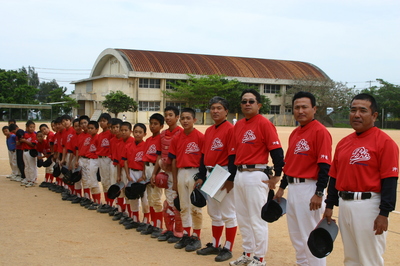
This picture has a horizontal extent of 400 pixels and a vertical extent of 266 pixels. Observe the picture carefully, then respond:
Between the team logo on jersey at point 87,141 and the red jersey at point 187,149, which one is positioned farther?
the team logo on jersey at point 87,141

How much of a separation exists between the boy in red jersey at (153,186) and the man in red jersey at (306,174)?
2961mm

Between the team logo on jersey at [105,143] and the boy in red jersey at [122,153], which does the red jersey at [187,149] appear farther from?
the team logo on jersey at [105,143]

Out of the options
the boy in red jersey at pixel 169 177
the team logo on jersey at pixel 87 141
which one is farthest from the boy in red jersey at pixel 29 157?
the boy in red jersey at pixel 169 177

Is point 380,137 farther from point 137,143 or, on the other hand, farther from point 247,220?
point 137,143

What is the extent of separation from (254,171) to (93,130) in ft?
17.9

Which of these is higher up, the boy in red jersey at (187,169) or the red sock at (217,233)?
the boy in red jersey at (187,169)

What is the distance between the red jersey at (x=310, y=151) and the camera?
4.57 meters

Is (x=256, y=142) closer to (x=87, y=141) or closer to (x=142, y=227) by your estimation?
(x=142, y=227)

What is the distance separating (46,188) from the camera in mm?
12203

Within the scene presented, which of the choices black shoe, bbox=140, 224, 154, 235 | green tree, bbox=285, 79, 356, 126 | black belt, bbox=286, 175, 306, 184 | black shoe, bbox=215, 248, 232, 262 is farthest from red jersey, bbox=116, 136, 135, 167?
green tree, bbox=285, 79, 356, 126

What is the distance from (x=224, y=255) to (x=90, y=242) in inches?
88.2

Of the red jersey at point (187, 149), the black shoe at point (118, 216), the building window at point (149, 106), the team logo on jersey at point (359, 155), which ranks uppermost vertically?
the building window at point (149, 106)

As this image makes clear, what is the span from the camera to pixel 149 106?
176ft

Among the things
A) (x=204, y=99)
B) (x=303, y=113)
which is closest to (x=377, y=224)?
(x=303, y=113)
